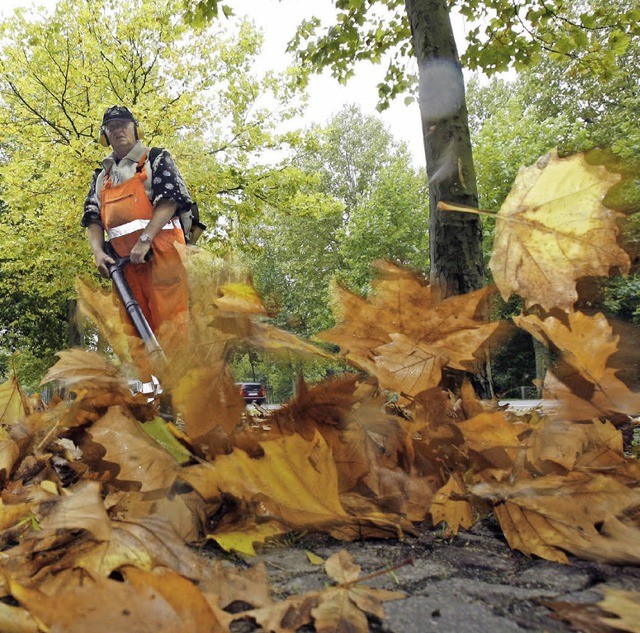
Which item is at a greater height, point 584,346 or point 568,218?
point 568,218

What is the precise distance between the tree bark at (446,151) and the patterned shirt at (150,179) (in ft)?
5.60

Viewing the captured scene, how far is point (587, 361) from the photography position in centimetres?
100

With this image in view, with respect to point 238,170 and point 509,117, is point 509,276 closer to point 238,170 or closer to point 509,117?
point 238,170

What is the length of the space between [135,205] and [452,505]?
3225 mm

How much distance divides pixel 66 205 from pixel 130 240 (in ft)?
22.7

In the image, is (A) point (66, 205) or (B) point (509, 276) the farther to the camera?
(A) point (66, 205)

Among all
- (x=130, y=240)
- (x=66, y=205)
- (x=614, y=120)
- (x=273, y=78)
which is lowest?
(x=130, y=240)

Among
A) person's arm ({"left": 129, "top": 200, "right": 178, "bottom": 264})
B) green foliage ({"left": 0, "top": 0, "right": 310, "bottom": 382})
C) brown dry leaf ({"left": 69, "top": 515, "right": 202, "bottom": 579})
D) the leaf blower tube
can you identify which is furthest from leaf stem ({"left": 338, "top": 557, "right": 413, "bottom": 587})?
green foliage ({"left": 0, "top": 0, "right": 310, "bottom": 382})

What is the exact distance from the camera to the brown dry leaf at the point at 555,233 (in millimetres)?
929

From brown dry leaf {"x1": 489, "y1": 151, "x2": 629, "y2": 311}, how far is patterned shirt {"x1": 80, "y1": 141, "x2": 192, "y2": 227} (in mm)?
2898

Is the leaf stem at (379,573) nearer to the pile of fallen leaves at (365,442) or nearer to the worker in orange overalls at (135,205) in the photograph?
the pile of fallen leaves at (365,442)

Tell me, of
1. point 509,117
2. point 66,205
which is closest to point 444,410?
point 66,205

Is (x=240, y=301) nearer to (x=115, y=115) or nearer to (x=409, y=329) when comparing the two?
(x=409, y=329)

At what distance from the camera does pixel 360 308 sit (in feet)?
3.75
